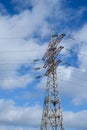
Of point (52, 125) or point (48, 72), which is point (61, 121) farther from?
point (48, 72)

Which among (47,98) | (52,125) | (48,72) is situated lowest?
(52,125)

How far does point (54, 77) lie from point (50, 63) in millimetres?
3569

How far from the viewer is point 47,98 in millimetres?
87000

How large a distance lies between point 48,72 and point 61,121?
1214 cm

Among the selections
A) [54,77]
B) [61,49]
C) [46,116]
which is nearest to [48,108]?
[46,116]

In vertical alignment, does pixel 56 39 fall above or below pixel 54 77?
above

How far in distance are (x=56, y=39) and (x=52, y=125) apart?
19.7m

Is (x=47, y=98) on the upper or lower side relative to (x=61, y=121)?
upper

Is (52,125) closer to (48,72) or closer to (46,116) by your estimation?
(46,116)

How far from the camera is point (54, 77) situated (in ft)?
289

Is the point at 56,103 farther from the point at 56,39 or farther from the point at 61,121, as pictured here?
the point at 56,39

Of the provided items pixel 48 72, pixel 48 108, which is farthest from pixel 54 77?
pixel 48 108

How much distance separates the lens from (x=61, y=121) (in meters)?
84.5

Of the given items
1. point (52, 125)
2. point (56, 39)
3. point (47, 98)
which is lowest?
point (52, 125)
